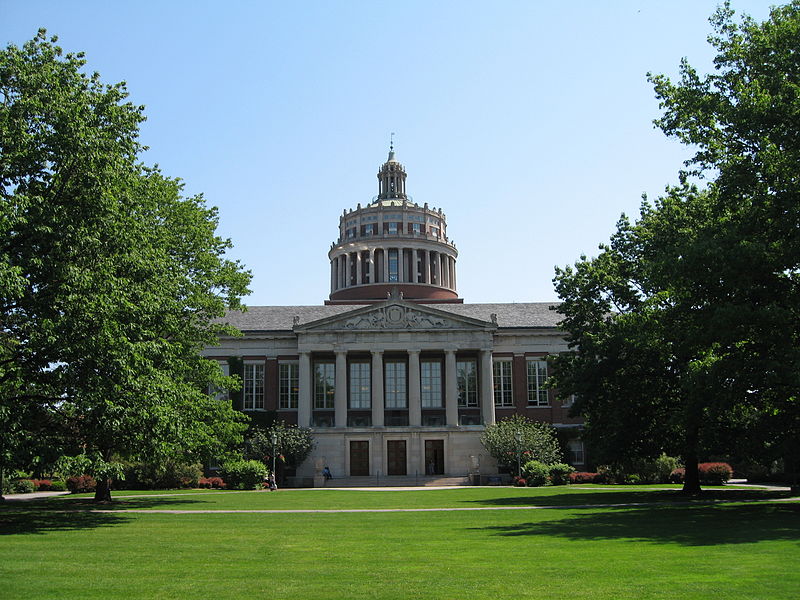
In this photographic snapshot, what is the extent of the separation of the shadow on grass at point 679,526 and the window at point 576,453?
39.3m

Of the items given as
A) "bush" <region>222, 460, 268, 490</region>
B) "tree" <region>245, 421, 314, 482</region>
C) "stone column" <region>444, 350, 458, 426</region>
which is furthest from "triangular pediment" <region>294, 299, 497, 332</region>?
"bush" <region>222, 460, 268, 490</region>

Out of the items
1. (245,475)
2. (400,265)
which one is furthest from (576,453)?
(400,265)

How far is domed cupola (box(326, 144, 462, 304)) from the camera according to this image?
315 ft

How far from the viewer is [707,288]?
25.4 m

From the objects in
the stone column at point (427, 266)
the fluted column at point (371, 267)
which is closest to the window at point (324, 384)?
the fluted column at point (371, 267)

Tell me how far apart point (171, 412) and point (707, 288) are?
1745cm

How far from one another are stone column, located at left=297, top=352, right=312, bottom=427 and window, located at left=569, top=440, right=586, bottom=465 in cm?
2258

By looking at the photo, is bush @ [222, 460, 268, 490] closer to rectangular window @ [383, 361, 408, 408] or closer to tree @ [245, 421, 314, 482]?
tree @ [245, 421, 314, 482]

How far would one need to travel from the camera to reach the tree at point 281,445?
60594mm

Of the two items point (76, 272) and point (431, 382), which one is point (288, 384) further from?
point (76, 272)

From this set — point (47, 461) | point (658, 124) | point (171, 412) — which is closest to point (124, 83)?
point (171, 412)

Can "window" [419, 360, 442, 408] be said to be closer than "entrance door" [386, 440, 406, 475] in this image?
No

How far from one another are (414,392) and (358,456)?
7235mm

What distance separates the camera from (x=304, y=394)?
68.1m
